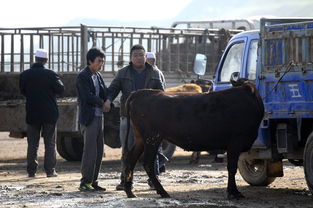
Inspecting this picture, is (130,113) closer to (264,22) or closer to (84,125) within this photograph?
(84,125)

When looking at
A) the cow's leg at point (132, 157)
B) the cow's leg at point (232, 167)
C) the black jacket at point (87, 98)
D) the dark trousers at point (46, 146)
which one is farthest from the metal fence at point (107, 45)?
the cow's leg at point (232, 167)

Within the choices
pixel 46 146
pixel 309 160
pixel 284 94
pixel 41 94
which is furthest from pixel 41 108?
pixel 309 160

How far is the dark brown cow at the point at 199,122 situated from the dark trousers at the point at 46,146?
13.5 feet

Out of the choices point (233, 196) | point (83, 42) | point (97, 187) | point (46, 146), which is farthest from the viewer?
point (83, 42)

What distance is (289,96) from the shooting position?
1397 cm

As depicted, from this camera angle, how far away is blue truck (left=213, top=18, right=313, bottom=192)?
539 inches

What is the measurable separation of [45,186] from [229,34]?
9.04 metres

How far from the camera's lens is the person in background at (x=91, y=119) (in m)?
14.7

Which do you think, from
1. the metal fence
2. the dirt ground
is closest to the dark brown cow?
the dirt ground

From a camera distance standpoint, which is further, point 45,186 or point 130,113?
point 45,186

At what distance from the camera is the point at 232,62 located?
642 inches

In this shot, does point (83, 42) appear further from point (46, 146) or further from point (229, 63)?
point (229, 63)

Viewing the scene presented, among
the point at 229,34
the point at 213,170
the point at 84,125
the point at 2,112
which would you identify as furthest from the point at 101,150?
the point at 229,34

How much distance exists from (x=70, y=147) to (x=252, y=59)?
22.1ft
